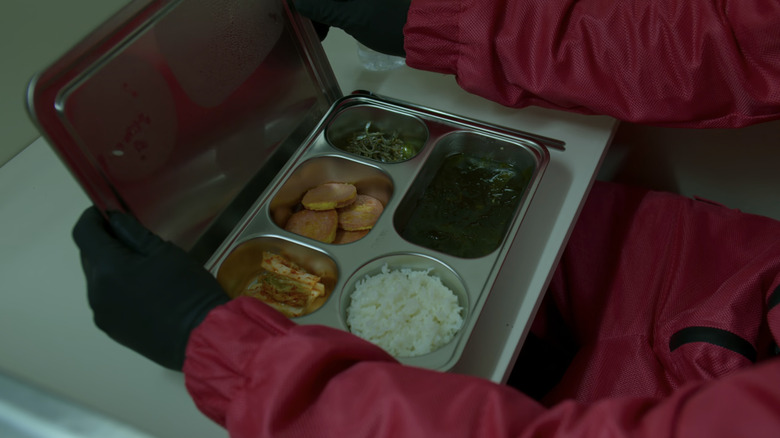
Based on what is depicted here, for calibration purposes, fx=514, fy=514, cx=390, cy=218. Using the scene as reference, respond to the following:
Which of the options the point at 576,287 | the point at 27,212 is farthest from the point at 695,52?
the point at 27,212

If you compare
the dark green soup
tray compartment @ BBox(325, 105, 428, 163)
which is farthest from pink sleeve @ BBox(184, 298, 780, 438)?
tray compartment @ BBox(325, 105, 428, 163)

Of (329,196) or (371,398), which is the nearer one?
(371,398)

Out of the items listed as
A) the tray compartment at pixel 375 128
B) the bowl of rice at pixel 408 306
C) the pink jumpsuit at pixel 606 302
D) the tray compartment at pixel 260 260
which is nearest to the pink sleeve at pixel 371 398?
the pink jumpsuit at pixel 606 302

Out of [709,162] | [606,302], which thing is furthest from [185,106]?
[709,162]

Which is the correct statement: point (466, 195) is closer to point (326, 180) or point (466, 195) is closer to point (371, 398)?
point (326, 180)

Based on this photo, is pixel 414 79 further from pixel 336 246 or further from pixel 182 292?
pixel 182 292

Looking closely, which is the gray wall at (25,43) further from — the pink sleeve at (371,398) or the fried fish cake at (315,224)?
the pink sleeve at (371,398)
